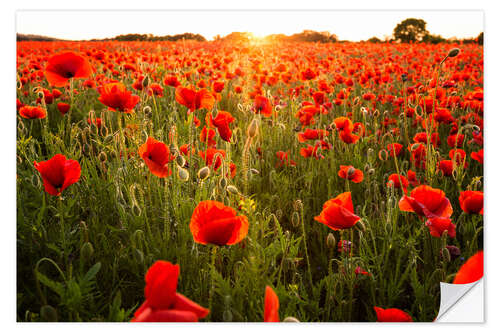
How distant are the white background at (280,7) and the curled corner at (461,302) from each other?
0.14 feet

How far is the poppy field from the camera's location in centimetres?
132

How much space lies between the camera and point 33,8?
5.99 feet

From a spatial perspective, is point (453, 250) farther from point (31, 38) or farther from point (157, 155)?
point (31, 38)

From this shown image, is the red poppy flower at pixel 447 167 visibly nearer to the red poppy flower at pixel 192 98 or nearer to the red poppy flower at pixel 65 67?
the red poppy flower at pixel 192 98

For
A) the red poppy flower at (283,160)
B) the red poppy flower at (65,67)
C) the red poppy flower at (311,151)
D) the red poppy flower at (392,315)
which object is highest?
the red poppy flower at (65,67)

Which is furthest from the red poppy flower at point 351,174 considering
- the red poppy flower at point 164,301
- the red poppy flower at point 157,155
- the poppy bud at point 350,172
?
the red poppy flower at point 164,301

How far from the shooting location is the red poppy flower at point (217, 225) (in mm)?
1036

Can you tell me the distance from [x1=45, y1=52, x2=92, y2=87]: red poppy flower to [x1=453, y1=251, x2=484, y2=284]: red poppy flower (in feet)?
5.78

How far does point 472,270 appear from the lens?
5.31 feet

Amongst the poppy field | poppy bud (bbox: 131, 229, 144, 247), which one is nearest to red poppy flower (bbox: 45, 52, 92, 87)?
the poppy field

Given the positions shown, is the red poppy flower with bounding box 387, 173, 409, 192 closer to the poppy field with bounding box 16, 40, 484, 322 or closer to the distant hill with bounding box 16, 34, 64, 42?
the poppy field with bounding box 16, 40, 484, 322

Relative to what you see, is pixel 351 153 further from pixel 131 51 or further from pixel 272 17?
pixel 131 51

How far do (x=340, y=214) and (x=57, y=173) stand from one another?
36.7 inches
